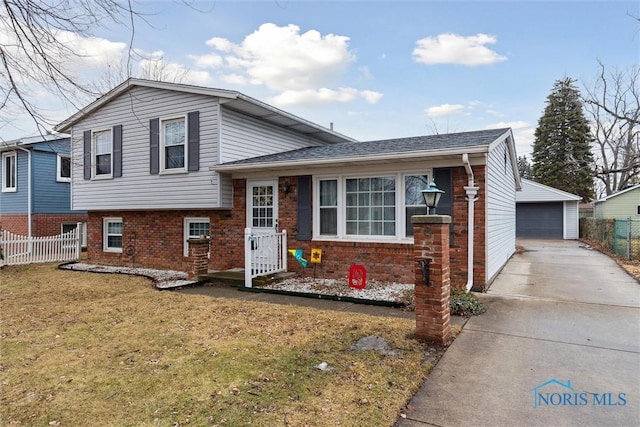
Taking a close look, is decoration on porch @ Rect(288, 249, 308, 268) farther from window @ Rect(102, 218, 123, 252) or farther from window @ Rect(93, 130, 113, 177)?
window @ Rect(102, 218, 123, 252)

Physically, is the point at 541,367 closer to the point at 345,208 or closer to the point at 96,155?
the point at 345,208

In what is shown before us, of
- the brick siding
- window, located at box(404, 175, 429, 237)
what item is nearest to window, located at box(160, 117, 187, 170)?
the brick siding

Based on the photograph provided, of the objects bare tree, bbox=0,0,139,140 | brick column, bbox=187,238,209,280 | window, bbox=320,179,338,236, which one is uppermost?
bare tree, bbox=0,0,139,140

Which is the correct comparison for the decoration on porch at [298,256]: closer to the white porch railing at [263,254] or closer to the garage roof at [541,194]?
the white porch railing at [263,254]

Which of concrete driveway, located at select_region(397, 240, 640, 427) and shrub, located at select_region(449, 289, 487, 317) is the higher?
shrub, located at select_region(449, 289, 487, 317)

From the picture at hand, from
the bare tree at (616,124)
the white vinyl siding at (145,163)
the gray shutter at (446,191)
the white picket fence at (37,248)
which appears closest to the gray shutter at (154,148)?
the white vinyl siding at (145,163)

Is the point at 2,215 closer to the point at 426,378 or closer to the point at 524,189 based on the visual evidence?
the point at 426,378

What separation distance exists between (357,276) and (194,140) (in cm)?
537

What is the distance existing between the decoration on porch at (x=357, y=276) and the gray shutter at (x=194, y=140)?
15.6 feet

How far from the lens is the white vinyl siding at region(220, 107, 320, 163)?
9469 mm

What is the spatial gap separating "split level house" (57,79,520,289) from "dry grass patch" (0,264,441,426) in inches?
102

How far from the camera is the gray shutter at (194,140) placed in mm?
9484

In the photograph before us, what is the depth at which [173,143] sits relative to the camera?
1005 centimetres

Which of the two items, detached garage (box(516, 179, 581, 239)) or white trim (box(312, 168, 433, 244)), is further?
detached garage (box(516, 179, 581, 239))
